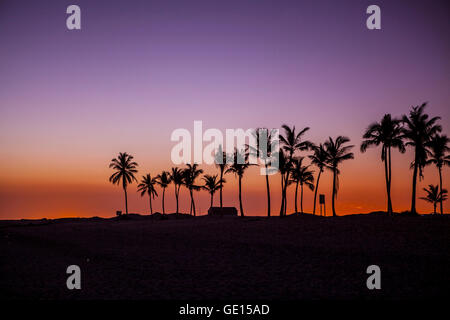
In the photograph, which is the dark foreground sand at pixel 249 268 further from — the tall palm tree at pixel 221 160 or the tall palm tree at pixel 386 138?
the tall palm tree at pixel 221 160

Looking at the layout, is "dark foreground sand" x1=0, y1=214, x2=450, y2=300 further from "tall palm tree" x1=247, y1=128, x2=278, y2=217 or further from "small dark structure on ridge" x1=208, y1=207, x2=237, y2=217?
"small dark structure on ridge" x1=208, y1=207, x2=237, y2=217

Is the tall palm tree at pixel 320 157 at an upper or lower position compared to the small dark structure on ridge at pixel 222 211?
upper

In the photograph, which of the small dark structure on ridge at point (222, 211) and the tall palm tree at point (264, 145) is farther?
the small dark structure on ridge at point (222, 211)

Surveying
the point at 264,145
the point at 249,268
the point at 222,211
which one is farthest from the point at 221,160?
the point at 249,268

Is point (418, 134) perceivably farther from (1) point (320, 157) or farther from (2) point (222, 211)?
(2) point (222, 211)

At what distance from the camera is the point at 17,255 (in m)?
19.6

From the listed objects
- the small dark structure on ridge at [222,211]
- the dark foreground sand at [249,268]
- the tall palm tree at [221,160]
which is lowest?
the small dark structure on ridge at [222,211]

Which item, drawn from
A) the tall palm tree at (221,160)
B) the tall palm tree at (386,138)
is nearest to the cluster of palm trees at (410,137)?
the tall palm tree at (386,138)

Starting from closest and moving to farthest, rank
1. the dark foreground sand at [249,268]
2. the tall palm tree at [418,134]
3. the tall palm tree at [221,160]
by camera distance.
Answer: the dark foreground sand at [249,268] < the tall palm tree at [418,134] < the tall palm tree at [221,160]

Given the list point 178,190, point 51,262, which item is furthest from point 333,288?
point 178,190

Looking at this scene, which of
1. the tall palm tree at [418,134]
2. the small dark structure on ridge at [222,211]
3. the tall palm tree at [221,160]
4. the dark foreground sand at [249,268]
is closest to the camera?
the dark foreground sand at [249,268]

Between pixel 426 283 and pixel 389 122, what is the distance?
29.7 meters

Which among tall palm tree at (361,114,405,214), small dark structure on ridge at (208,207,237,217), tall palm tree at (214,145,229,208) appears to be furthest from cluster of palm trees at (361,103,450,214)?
small dark structure on ridge at (208,207,237,217)
